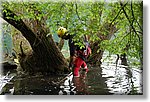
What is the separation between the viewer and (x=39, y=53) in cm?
290

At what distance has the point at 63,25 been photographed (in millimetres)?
2879

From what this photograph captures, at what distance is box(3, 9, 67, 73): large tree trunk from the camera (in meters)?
2.88

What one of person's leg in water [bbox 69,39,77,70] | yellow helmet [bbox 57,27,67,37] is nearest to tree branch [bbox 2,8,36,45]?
yellow helmet [bbox 57,27,67,37]

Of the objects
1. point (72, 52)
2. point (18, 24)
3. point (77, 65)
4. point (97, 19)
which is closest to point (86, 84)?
point (77, 65)

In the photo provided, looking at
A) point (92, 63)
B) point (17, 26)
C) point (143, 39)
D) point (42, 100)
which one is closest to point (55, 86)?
point (42, 100)

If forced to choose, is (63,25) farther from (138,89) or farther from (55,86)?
(138,89)

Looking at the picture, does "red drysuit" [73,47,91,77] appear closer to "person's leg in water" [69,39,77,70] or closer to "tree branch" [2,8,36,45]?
"person's leg in water" [69,39,77,70]

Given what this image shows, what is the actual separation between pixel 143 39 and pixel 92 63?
1.50 ft

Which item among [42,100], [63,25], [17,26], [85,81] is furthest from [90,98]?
[17,26]

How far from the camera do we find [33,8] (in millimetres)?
2863

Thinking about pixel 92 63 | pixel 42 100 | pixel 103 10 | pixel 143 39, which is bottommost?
pixel 42 100

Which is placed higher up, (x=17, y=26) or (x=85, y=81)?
(x=17, y=26)

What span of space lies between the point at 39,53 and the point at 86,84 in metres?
0.45

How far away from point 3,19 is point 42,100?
2.37ft
